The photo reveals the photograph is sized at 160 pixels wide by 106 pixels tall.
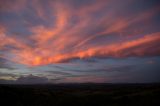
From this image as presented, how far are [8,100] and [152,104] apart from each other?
88.2 ft

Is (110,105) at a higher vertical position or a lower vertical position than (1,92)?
lower

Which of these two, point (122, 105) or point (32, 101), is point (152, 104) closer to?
point (122, 105)

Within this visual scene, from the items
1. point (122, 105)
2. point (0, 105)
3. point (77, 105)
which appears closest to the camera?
point (0, 105)

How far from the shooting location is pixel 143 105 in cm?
3606

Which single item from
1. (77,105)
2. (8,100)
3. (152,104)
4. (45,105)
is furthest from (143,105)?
(8,100)

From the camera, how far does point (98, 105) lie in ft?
130

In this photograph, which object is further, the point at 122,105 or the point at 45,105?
the point at 122,105

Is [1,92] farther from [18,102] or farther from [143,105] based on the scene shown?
[143,105]

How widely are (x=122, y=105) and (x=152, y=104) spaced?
5.97m

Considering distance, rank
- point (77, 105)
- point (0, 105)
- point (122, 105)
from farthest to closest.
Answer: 1. point (122, 105)
2. point (77, 105)
3. point (0, 105)

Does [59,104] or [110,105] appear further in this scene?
[110,105]

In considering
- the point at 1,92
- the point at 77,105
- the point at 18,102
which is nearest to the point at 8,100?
the point at 18,102

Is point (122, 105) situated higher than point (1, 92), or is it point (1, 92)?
point (1, 92)

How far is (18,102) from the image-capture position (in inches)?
1496
